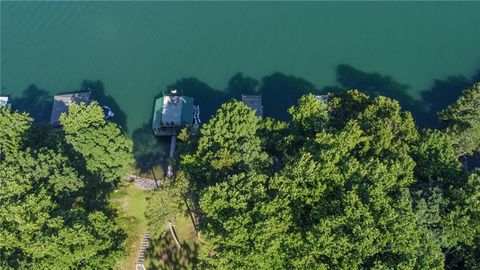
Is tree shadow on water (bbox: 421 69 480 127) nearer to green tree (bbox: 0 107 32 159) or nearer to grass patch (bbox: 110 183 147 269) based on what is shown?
grass patch (bbox: 110 183 147 269)

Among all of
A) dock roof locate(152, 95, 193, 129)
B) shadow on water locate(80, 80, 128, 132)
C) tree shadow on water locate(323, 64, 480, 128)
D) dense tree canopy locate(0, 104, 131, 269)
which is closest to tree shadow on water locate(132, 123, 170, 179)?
dock roof locate(152, 95, 193, 129)

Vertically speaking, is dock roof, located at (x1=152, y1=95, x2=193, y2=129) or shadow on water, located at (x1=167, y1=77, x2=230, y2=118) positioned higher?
shadow on water, located at (x1=167, y1=77, x2=230, y2=118)

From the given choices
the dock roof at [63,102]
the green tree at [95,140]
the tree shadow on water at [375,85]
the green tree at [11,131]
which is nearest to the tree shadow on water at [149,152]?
the green tree at [95,140]

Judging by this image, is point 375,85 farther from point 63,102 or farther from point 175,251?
point 63,102

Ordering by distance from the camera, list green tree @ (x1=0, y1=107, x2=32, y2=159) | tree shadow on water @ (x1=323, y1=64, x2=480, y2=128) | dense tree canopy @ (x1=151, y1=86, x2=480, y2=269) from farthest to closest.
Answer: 1. tree shadow on water @ (x1=323, y1=64, x2=480, y2=128)
2. green tree @ (x1=0, y1=107, x2=32, y2=159)
3. dense tree canopy @ (x1=151, y1=86, x2=480, y2=269)

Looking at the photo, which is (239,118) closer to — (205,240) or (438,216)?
(205,240)

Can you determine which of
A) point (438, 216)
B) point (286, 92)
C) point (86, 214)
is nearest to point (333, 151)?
point (438, 216)

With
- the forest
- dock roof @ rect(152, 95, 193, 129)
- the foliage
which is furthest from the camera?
dock roof @ rect(152, 95, 193, 129)

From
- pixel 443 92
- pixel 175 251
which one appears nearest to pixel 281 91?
pixel 443 92
